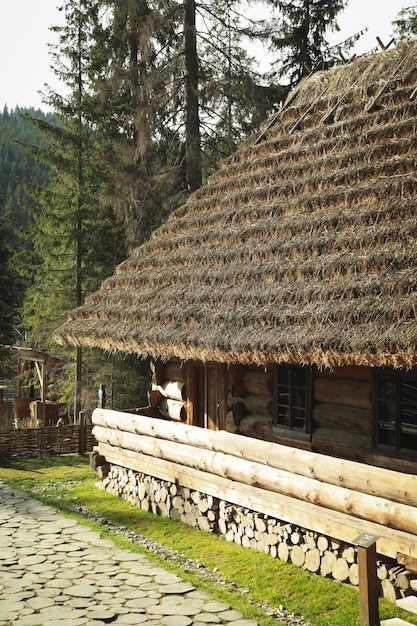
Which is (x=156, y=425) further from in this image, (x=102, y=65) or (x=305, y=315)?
(x=102, y=65)

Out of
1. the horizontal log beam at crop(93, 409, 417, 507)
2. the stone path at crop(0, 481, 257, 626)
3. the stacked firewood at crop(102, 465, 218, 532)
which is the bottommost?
the stone path at crop(0, 481, 257, 626)

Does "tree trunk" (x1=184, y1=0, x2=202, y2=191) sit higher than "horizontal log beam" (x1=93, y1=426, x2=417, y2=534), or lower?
higher

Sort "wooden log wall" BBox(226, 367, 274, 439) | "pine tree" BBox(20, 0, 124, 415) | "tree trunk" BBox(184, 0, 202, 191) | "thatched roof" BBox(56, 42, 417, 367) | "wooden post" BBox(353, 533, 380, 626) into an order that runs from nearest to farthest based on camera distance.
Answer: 1. "wooden post" BBox(353, 533, 380, 626)
2. "thatched roof" BBox(56, 42, 417, 367)
3. "wooden log wall" BBox(226, 367, 274, 439)
4. "tree trunk" BBox(184, 0, 202, 191)
5. "pine tree" BBox(20, 0, 124, 415)

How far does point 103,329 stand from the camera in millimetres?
11984

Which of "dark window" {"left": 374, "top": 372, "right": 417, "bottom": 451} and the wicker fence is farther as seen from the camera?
the wicker fence

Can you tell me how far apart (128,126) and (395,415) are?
17.7m

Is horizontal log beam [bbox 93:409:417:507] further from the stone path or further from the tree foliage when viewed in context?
the tree foliage

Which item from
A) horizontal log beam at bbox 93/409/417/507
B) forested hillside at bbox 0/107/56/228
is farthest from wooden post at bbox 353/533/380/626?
forested hillside at bbox 0/107/56/228

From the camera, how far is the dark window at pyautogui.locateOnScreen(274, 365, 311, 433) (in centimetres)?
969

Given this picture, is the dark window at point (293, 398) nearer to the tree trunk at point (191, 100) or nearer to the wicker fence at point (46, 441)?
the wicker fence at point (46, 441)

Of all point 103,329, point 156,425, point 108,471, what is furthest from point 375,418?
point 108,471

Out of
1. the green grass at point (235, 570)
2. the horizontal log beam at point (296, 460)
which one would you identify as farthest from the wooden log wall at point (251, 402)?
the green grass at point (235, 570)

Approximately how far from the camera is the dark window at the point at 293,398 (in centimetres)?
969

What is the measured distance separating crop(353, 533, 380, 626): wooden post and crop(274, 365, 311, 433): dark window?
10.6 ft
